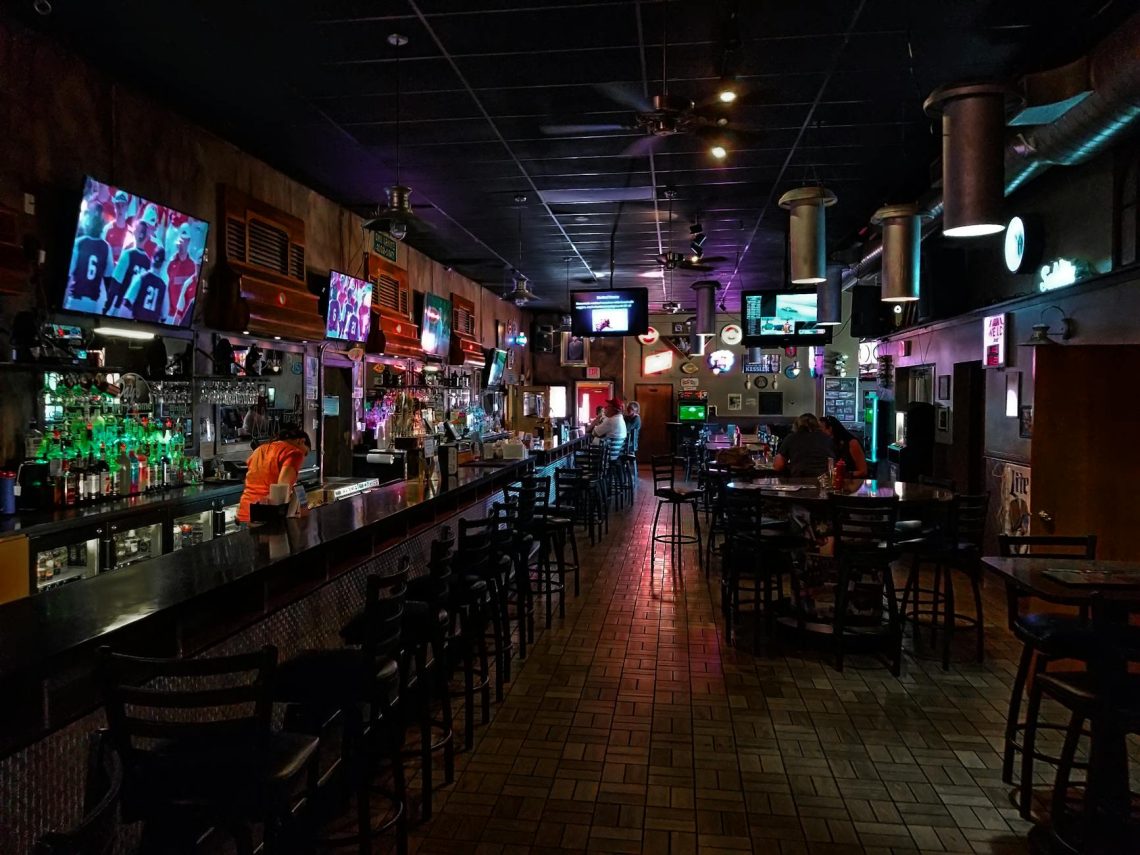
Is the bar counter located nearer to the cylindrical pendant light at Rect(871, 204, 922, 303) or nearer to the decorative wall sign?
the cylindrical pendant light at Rect(871, 204, 922, 303)

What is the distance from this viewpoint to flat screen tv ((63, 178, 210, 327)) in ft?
14.5

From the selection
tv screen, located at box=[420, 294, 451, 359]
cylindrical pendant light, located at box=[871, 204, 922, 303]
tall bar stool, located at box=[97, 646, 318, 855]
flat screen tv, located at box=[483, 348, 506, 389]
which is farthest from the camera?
flat screen tv, located at box=[483, 348, 506, 389]

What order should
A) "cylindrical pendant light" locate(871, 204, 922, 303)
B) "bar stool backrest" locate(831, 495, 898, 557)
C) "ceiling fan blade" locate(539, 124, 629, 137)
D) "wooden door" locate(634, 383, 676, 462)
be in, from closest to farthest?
1. "bar stool backrest" locate(831, 495, 898, 557)
2. "ceiling fan blade" locate(539, 124, 629, 137)
3. "cylindrical pendant light" locate(871, 204, 922, 303)
4. "wooden door" locate(634, 383, 676, 462)

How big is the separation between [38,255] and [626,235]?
21.4ft

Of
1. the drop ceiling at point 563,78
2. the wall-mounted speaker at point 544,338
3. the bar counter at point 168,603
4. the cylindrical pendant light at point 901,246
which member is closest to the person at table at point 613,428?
the wall-mounted speaker at point 544,338

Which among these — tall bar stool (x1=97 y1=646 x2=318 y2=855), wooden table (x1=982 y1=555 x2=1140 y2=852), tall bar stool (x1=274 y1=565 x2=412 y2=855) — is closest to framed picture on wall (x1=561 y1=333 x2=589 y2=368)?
wooden table (x1=982 y1=555 x2=1140 y2=852)

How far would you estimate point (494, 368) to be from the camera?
45.0 feet

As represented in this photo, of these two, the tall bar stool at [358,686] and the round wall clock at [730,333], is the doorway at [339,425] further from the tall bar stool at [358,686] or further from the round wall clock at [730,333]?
the round wall clock at [730,333]

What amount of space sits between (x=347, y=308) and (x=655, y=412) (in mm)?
12267

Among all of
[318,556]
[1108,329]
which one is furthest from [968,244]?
[318,556]

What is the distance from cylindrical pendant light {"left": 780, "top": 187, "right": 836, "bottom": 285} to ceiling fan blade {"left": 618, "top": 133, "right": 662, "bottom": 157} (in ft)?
3.52

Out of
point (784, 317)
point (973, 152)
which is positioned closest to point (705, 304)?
point (784, 317)

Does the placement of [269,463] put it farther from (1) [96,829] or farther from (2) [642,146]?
(1) [96,829]

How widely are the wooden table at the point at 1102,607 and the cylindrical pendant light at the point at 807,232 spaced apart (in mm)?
3169
